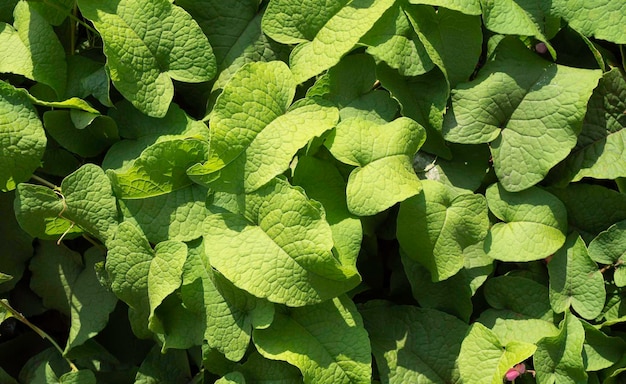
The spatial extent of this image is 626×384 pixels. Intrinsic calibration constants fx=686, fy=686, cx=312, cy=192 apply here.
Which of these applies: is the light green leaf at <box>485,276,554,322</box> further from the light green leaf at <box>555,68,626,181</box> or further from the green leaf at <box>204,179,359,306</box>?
the green leaf at <box>204,179,359,306</box>

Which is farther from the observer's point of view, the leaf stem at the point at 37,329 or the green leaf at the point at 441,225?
the leaf stem at the point at 37,329

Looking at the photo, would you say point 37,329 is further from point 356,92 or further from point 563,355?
point 563,355

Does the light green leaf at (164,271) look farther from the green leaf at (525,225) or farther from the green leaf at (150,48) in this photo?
the green leaf at (525,225)

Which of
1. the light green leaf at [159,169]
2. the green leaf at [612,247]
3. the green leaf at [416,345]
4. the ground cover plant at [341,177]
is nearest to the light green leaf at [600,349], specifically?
the ground cover plant at [341,177]

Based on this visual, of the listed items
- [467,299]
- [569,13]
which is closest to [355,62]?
[569,13]

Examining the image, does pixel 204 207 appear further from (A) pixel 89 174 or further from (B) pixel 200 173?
(A) pixel 89 174

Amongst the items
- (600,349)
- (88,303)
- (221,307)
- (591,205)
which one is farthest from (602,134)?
(88,303)

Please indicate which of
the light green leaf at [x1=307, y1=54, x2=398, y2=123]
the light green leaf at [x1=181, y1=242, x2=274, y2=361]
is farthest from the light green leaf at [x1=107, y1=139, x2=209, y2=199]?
the light green leaf at [x1=307, y1=54, x2=398, y2=123]
